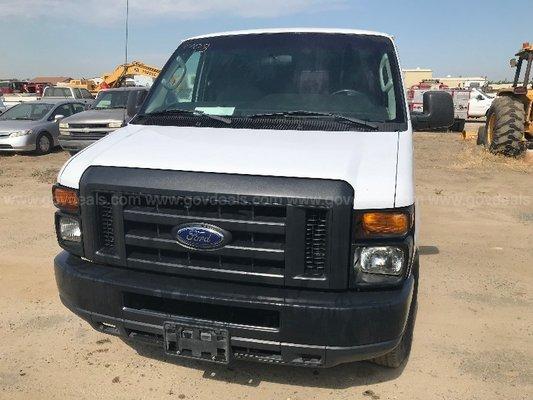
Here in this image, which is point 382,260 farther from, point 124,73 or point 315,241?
point 124,73

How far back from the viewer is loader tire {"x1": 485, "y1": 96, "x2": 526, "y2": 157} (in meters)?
11.0

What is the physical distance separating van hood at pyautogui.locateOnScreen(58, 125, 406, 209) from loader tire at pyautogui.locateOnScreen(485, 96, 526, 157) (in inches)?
362

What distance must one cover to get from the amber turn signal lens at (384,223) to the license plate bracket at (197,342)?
0.90m

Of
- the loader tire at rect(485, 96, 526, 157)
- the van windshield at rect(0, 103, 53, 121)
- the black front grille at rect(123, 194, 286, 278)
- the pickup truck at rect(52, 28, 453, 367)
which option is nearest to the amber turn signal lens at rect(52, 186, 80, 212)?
the pickup truck at rect(52, 28, 453, 367)

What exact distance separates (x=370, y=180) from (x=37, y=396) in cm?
234

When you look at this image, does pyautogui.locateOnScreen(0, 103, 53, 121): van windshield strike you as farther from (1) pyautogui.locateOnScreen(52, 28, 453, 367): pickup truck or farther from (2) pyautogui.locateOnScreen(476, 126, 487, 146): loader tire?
(1) pyautogui.locateOnScreen(52, 28, 453, 367): pickup truck

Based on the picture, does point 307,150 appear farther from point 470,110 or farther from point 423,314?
point 470,110

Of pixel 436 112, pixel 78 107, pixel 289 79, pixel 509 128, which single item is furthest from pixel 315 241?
pixel 78 107

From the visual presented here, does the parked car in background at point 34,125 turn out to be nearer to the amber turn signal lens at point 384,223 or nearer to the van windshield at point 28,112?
the van windshield at point 28,112

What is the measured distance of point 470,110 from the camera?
24172 mm

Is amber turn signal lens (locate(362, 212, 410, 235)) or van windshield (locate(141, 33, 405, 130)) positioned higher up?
van windshield (locate(141, 33, 405, 130))

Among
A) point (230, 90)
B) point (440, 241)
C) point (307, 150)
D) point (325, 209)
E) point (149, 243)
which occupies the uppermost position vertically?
point (230, 90)

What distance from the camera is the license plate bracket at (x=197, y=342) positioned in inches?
102

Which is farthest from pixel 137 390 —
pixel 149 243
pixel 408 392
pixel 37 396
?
pixel 408 392
